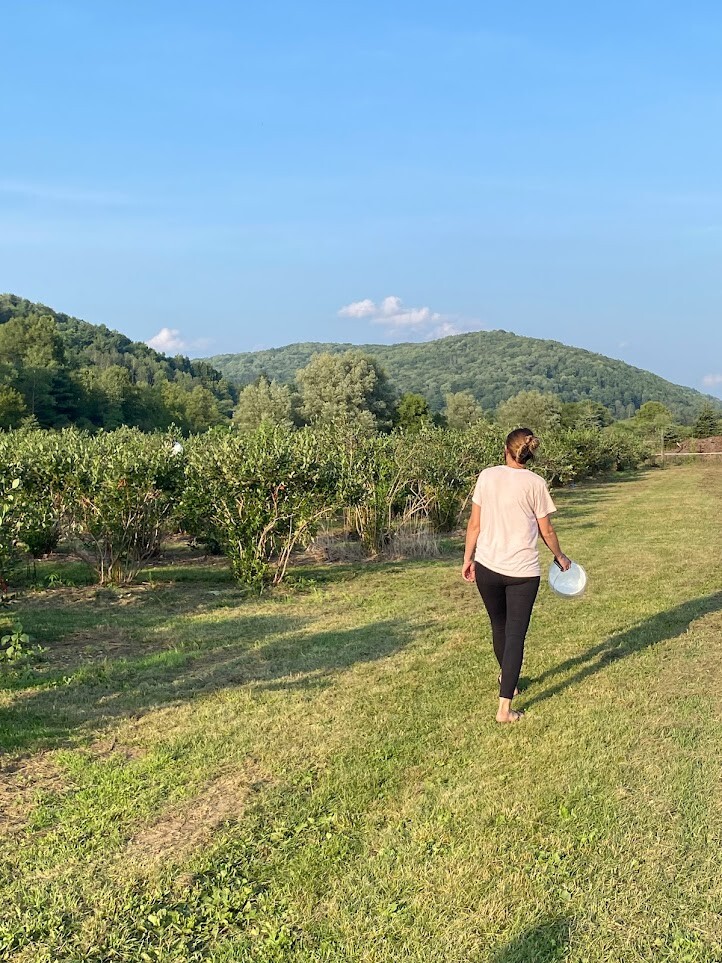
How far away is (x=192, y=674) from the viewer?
234 inches

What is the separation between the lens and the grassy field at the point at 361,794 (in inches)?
108

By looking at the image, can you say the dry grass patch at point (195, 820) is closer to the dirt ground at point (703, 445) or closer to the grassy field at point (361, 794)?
the grassy field at point (361, 794)

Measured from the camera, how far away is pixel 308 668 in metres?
6.14

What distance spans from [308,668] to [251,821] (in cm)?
263

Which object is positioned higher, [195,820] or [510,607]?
[510,607]

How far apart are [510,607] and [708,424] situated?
64.9 meters

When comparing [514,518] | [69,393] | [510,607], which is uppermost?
[69,393]

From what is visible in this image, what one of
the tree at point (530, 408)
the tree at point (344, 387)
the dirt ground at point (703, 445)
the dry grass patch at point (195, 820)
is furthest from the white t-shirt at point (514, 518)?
the dirt ground at point (703, 445)

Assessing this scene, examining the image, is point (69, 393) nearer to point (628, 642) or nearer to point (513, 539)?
point (628, 642)

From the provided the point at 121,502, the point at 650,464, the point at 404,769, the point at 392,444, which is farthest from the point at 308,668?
the point at 650,464

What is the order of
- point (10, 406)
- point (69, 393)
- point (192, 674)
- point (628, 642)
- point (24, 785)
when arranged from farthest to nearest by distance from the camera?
point (69, 393)
point (10, 406)
point (628, 642)
point (192, 674)
point (24, 785)

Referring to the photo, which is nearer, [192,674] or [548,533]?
[548,533]

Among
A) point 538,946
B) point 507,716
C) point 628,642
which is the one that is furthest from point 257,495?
point 538,946

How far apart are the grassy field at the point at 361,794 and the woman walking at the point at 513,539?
17.3 inches
